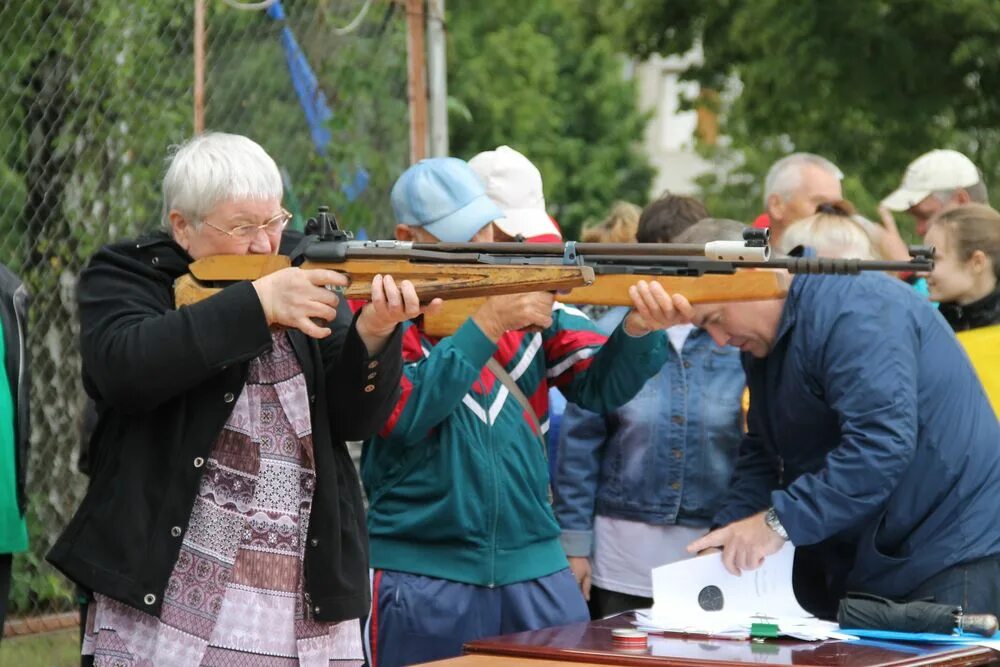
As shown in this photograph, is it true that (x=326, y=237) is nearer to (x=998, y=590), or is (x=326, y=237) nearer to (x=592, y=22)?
(x=998, y=590)

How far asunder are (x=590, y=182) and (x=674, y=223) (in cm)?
2522

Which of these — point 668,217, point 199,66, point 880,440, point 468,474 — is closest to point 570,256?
point 468,474

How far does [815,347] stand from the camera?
4344 millimetres

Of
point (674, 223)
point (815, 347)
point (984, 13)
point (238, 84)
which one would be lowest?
point (815, 347)

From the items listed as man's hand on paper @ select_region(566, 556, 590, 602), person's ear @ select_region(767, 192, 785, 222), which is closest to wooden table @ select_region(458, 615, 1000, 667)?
man's hand on paper @ select_region(566, 556, 590, 602)

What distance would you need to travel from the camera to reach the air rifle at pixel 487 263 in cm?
351

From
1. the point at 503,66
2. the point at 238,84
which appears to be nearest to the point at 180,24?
the point at 238,84

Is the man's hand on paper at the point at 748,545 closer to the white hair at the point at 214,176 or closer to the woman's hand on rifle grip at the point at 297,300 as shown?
the woman's hand on rifle grip at the point at 297,300

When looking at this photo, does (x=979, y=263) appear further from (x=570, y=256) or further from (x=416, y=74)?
(x=416, y=74)

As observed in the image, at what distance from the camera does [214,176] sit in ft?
11.5

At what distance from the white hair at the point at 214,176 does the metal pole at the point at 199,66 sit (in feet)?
10.6

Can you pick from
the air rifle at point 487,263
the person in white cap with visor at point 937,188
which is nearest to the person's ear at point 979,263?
the air rifle at point 487,263

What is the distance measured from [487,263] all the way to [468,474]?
952mm

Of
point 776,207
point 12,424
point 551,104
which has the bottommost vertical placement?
point 12,424
